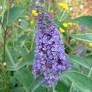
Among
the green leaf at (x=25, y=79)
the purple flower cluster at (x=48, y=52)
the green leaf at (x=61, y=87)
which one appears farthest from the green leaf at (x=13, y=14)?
the purple flower cluster at (x=48, y=52)

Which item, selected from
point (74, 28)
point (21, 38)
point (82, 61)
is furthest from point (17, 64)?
point (74, 28)

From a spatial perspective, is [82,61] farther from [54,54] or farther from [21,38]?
[21,38]

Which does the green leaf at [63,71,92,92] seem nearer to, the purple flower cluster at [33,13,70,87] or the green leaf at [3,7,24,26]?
the purple flower cluster at [33,13,70,87]

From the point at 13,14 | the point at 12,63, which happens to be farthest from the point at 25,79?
the point at 13,14

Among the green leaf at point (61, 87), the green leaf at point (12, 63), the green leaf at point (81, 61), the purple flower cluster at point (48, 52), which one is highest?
the purple flower cluster at point (48, 52)

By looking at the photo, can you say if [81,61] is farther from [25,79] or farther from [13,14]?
[13,14]

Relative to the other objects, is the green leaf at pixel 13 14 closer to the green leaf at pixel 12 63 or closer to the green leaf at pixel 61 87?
the green leaf at pixel 12 63
